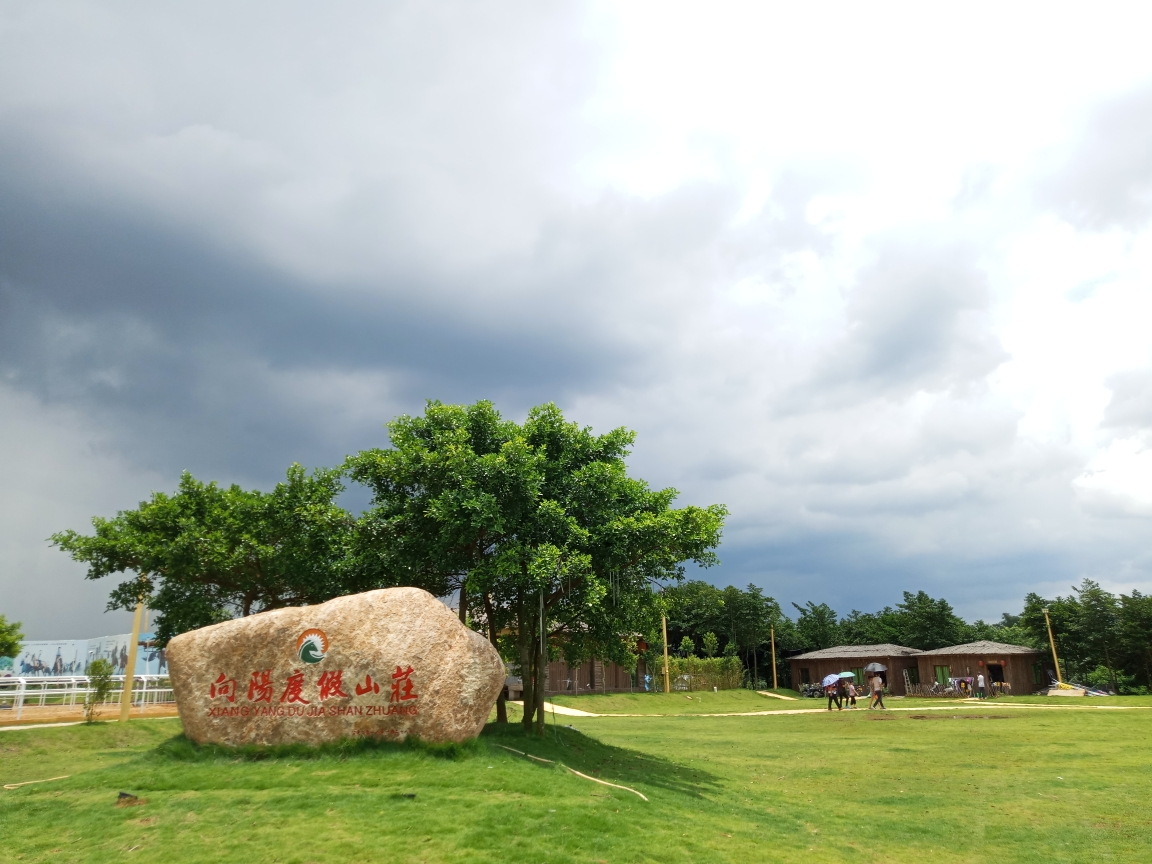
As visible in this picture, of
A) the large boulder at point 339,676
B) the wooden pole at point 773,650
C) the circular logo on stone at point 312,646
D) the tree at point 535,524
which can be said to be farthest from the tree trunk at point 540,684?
the wooden pole at point 773,650

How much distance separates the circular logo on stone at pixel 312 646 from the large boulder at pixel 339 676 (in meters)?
0.02

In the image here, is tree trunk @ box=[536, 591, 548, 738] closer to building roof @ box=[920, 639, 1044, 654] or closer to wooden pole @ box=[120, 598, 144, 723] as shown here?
wooden pole @ box=[120, 598, 144, 723]

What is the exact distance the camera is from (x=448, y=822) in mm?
10109

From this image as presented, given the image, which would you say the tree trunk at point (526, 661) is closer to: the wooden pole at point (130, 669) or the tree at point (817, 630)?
the wooden pole at point (130, 669)

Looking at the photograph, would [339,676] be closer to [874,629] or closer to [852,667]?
[852,667]

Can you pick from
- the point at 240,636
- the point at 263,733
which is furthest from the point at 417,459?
the point at 263,733

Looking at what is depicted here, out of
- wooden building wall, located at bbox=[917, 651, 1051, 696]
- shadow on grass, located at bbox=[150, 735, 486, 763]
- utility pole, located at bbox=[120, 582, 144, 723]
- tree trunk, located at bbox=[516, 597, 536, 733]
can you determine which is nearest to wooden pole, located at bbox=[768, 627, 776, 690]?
wooden building wall, located at bbox=[917, 651, 1051, 696]

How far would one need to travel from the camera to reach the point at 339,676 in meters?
13.9

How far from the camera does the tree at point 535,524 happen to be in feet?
55.0

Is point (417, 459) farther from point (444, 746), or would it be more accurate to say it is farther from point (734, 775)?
point (734, 775)

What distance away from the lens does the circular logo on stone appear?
1408 cm

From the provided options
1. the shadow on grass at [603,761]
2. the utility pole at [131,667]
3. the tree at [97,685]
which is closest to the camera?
the shadow on grass at [603,761]

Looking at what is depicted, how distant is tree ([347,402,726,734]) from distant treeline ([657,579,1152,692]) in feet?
85.4

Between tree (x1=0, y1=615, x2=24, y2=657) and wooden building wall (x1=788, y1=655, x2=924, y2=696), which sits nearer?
tree (x1=0, y1=615, x2=24, y2=657)
